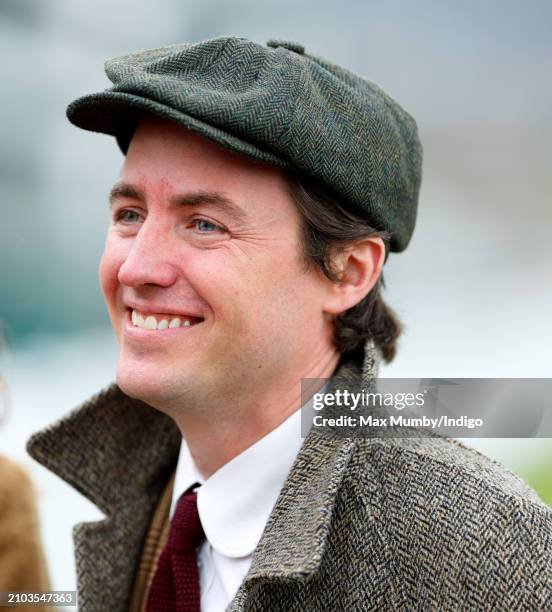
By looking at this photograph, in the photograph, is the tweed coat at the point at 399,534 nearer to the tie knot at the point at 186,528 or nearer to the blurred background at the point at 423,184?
the tie knot at the point at 186,528

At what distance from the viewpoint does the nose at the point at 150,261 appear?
6.91 feet

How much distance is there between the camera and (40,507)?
9.25 ft

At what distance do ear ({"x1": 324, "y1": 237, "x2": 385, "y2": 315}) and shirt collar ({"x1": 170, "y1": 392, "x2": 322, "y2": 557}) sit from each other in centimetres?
30

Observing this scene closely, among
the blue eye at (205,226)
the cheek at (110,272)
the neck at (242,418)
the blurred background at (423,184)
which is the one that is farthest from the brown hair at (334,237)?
the blurred background at (423,184)

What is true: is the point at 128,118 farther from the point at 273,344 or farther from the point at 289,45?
the point at 273,344

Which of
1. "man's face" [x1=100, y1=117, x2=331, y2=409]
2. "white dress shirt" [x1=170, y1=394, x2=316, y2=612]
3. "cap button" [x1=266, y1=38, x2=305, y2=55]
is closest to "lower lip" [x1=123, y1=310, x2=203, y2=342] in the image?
"man's face" [x1=100, y1=117, x2=331, y2=409]

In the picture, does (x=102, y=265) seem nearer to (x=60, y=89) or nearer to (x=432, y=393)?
(x=432, y=393)

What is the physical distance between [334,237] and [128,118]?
0.66 metres

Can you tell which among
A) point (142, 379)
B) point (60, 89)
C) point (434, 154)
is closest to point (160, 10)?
point (60, 89)

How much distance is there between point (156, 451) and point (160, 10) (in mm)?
2992

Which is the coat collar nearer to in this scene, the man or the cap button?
the man

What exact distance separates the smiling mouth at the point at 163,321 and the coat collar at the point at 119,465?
0.42 meters

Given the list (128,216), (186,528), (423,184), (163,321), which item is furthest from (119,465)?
(423,184)

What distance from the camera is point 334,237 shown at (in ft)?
7.31
